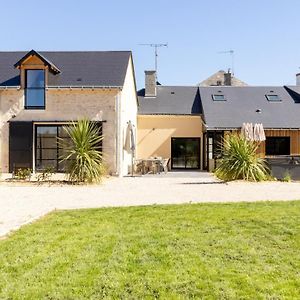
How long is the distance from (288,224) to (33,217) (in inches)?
214

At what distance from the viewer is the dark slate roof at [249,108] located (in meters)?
28.2

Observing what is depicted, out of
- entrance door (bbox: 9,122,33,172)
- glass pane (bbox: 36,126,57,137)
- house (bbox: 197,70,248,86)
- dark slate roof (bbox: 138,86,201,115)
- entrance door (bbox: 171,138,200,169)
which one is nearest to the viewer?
entrance door (bbox: 9,122,33,172)

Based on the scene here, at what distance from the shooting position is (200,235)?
23.1 feet

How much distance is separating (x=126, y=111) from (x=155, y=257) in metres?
20.0

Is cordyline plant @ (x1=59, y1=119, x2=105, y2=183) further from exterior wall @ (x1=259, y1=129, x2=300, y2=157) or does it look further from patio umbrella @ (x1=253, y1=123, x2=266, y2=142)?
exterior wall @ (x1=259, y1=129, x2=300, y2=157)

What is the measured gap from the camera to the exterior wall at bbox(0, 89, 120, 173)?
74.8ft

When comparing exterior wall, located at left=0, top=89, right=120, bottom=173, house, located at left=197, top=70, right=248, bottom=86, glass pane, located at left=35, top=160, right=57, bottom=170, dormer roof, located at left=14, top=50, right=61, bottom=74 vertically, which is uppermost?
house, located at left=197, top=70, right=248, bottom=86

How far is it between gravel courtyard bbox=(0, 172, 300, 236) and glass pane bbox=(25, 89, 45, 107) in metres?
7.63

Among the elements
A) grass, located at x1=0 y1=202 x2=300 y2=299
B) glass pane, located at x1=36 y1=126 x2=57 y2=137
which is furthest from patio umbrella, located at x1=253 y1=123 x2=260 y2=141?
grass, located at x1=0 y1=202 x2=300 y2=299

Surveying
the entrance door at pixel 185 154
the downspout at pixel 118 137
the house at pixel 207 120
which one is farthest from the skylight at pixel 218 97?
the downspout at pixel 118 137

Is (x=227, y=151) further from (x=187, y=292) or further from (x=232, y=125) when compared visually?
(x=187, y=292)

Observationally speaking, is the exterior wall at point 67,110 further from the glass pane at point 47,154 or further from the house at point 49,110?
the glass pane at point 47,154

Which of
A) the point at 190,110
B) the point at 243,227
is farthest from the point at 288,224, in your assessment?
the point at 190,110

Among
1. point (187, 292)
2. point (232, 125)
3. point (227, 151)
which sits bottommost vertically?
point (187, 292)
